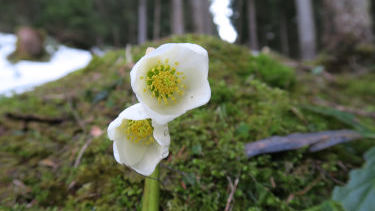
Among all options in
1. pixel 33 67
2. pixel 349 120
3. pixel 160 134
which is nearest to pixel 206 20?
pixel 33 67

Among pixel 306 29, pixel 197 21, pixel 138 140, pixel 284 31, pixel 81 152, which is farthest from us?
pixel 284 31

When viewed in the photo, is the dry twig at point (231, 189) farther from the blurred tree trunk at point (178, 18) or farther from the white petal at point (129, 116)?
the blurred tree trunk at point (178, 18)

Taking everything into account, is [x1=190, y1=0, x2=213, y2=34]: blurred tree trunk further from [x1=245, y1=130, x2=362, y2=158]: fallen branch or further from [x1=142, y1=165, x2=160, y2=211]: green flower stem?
[x1=142, y1=165, x2=160, y2=211]: green flower stem

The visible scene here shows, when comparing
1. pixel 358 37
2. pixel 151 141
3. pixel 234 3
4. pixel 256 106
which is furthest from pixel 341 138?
pixel 234 3

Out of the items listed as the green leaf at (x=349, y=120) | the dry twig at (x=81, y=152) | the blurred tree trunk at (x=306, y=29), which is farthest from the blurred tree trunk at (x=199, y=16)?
the dry twig at (x=81, y=152)

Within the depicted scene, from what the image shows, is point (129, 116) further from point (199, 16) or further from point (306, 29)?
point (306, 29)
